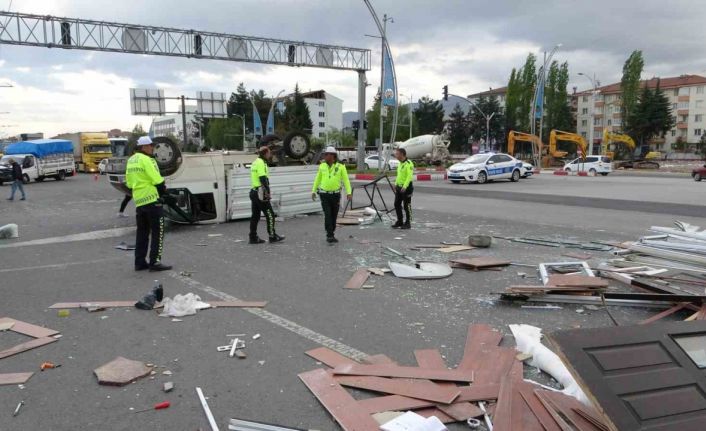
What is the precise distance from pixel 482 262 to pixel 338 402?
449 cm

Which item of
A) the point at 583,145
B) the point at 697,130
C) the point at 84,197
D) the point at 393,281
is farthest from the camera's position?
the point at 697,130

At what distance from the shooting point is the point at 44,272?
7.46m

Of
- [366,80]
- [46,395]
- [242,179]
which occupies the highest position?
[366,80]

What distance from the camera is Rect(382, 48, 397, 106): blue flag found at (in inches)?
1090

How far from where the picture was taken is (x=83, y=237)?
10.6 metres

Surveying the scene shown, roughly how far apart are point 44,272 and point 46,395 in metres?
4.47

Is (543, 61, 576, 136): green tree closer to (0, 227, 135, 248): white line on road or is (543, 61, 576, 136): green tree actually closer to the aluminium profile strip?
(0, 227, 135, 248): white line on road

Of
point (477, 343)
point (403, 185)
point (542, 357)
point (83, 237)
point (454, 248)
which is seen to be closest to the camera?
point (542, 357)

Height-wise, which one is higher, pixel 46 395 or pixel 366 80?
pixel 366 80

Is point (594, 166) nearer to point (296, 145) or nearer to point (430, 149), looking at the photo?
point (430, 149)

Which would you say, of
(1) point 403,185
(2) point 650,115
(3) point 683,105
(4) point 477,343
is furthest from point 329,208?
(3) point 683,105

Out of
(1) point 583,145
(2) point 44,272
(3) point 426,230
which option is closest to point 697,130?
(1) point 583,145

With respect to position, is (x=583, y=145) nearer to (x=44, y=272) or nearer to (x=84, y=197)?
(x=84, y=197)

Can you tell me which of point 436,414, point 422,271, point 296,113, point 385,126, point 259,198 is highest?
point 296,113
